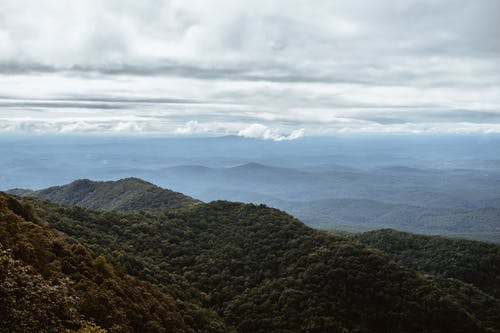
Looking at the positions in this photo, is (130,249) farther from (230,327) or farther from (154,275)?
(230,327)

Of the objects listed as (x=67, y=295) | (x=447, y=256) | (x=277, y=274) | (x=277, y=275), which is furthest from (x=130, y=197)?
(x=67, y=295)

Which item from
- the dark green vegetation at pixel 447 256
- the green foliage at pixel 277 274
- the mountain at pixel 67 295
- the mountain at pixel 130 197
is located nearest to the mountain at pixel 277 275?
the green foliage at pixel 277 274

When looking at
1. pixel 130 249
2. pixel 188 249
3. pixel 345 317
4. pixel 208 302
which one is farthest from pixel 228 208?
pixel 345 317

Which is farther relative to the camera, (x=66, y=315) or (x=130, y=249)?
(x=130, y=249)

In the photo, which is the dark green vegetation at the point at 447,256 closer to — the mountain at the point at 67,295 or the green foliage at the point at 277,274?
the green foliage at the point at 277,274

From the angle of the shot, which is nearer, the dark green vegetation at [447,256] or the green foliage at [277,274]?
the green foliage at [277,274]

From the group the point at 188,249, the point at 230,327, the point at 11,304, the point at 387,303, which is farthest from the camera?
the point at 188,249

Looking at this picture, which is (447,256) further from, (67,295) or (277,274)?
(67,295)
